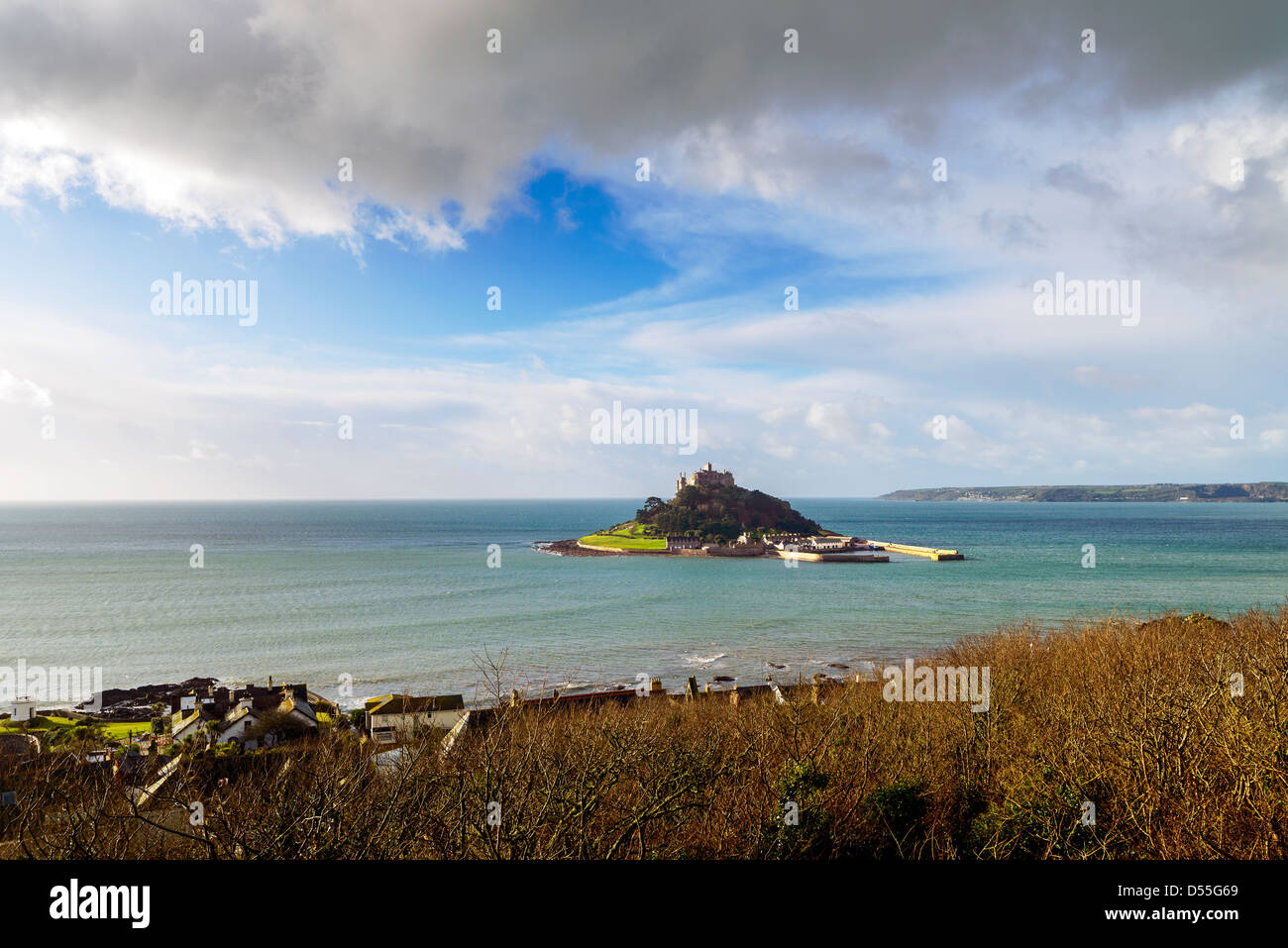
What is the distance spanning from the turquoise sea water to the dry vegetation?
953cm

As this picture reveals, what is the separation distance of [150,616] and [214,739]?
37.9 m

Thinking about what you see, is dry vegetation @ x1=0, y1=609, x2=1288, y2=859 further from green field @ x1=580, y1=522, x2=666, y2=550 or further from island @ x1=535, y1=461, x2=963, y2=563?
green field @ x1=580, y1=522, x2=666, y2=550

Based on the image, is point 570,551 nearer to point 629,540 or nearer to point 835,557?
point 629,540

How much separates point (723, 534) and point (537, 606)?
219 feet

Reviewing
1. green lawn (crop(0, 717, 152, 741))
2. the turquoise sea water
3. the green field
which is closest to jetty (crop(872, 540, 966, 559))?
the turquoise sea water

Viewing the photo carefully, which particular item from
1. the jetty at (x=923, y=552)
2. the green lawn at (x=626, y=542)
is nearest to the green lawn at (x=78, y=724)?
the green lawn at (x=626, y=542)

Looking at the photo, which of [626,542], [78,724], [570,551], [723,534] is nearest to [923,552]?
[723,534]

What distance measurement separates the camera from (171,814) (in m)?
9.47

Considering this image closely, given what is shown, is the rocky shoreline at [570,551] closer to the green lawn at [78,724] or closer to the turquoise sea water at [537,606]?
the turquoise sea water at [537,606]

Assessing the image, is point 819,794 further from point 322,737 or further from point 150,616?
point 150,616

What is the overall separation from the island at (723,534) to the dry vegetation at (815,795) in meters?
81.3

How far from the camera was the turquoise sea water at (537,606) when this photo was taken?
116 feet

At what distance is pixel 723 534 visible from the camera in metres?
114
